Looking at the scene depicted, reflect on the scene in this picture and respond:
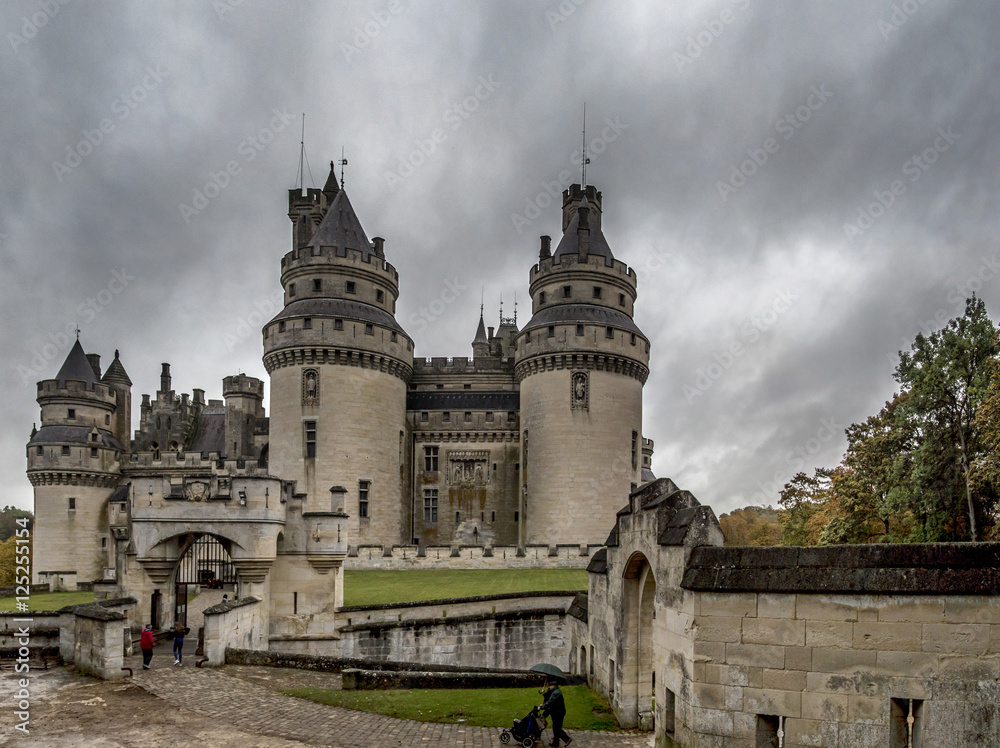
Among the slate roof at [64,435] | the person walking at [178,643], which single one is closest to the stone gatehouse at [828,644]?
the person walking at [178,643]

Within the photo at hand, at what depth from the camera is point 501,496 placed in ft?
148

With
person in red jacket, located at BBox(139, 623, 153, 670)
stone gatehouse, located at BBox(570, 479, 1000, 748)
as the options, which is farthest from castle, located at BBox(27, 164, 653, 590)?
stone gatehouse, located at BBox(570, 479, 1000, 748)

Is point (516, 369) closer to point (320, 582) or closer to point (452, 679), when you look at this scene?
point (320, 582)

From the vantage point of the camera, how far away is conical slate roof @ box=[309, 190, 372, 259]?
42.0m

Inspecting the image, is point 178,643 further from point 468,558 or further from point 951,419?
point 951,419

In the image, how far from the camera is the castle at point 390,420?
3962 centimetres

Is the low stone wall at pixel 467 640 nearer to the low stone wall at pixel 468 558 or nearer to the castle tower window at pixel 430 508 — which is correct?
the low stone wall at pixel 468 558

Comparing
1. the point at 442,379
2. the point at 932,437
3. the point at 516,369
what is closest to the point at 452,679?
the point at 932,437

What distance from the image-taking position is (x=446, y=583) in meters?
29.3

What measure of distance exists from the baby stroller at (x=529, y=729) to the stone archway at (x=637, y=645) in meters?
2.41

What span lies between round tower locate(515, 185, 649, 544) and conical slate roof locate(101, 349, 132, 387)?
3022 cm

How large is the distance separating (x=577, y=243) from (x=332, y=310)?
15.1m

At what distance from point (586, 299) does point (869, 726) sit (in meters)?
35.2

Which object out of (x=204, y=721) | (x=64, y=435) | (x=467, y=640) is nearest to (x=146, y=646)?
(x=204, y=721)
